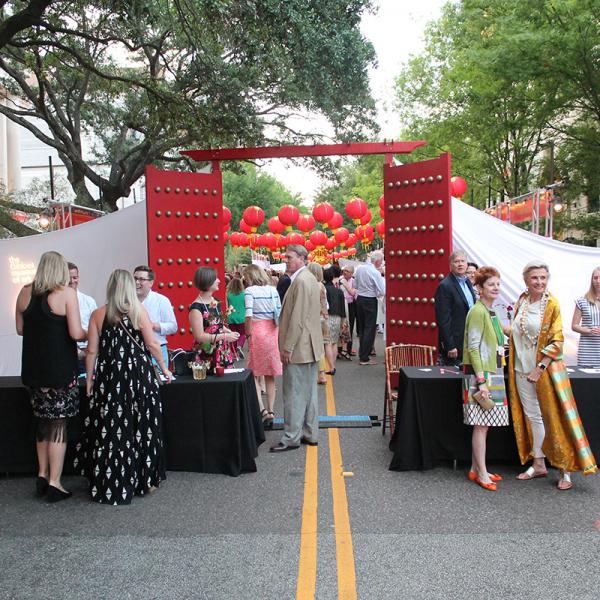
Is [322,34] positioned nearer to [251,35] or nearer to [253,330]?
[251,35]

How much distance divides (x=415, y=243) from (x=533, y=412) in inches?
157

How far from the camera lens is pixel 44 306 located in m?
5.04

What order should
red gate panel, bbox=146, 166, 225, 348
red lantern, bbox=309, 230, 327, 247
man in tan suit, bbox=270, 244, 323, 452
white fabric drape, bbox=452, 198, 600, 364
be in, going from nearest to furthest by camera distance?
man in tan suit, bbox=270, 244, 323, 452, white fabric drape, bbox=452, 198, 600, 364, red gate panel, bbox=146, 166, 225, 348, red lantern, bbox=309, 230, 327, 247

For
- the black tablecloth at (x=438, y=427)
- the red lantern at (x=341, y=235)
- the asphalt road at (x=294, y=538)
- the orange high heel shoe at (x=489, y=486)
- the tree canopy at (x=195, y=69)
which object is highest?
the tree canopy at (x=195, y=69)

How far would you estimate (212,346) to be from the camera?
578cm

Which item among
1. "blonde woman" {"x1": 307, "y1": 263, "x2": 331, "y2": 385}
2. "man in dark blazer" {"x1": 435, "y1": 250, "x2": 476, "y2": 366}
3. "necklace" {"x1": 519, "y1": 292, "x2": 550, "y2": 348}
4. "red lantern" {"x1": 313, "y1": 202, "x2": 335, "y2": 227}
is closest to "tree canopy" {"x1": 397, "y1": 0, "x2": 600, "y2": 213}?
"red lantern" {"x1": 313, "y1": 202, "x2": 335, "y2": 227}

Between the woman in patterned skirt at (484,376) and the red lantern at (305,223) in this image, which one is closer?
the woman in patterned skirt at (484,376)

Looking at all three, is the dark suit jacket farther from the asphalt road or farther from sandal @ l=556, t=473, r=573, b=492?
sandal @ l=556, t=473, r=573, b=492

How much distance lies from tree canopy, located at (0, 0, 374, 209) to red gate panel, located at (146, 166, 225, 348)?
2397 mm

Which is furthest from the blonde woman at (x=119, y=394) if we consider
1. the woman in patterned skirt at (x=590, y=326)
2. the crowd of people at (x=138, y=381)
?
the woman in patterned skirt at (x=590, y=326)

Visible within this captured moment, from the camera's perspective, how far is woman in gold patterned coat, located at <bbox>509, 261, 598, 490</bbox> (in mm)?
5094

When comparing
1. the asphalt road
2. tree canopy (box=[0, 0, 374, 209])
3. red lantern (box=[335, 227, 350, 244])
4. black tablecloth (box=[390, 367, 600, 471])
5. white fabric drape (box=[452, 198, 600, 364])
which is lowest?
the asphalt road

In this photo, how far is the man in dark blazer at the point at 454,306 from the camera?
692 cm

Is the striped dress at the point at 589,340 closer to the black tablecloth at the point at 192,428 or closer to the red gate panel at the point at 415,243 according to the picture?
the red gate panel at the point at 415,243
